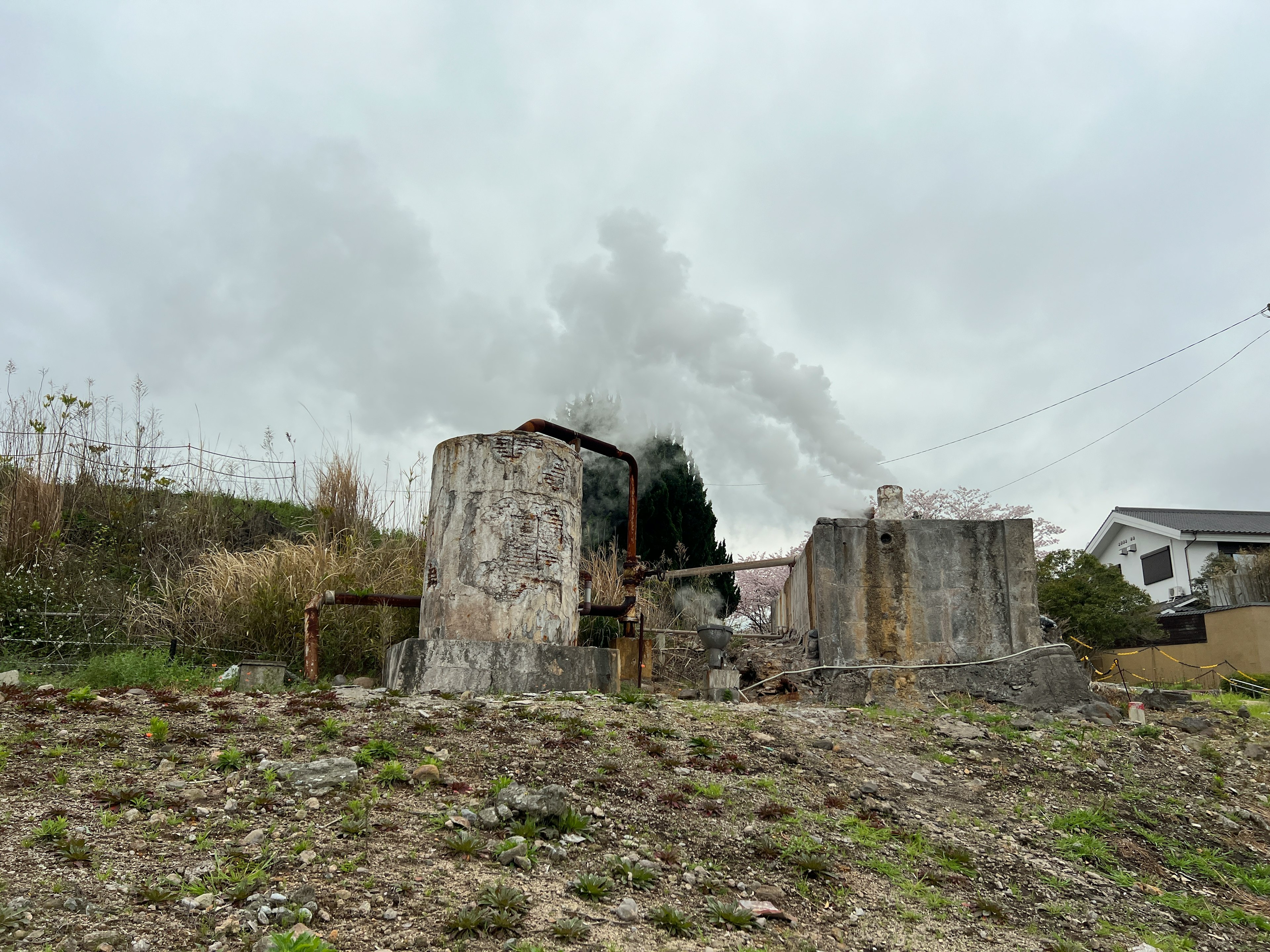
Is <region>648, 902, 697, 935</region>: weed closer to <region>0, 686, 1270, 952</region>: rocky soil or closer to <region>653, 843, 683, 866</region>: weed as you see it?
<region>0, 686, 1270, 952</region>: rocky soil

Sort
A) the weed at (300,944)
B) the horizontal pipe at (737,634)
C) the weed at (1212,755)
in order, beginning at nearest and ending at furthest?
the weed at (300,944) → the weed at (1212,755) → the horizontal pipe at (737,634)

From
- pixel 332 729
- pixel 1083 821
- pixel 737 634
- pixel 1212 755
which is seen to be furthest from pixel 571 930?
pixel 737 634

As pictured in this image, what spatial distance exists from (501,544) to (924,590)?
3.60 m

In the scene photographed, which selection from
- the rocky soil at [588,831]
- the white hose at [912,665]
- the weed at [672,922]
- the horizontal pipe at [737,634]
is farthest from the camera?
the horizontal pipe at [737,634]

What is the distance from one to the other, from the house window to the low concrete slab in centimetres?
2203

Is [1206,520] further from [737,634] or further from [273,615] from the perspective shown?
[273,615]

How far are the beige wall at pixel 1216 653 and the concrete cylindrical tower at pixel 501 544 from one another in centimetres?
1025

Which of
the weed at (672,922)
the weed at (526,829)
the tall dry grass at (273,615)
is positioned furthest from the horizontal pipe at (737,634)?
the weed at (672,922)

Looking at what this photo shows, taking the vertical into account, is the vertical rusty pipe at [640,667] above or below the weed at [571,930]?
above

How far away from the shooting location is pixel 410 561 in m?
9.04

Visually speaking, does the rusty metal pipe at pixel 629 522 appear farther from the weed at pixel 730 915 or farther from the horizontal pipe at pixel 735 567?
the weed at pixel 730 915

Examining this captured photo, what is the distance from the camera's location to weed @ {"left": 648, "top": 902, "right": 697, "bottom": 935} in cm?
280

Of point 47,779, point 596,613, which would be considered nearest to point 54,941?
point 47,779

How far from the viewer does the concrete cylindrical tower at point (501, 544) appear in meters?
6.36
